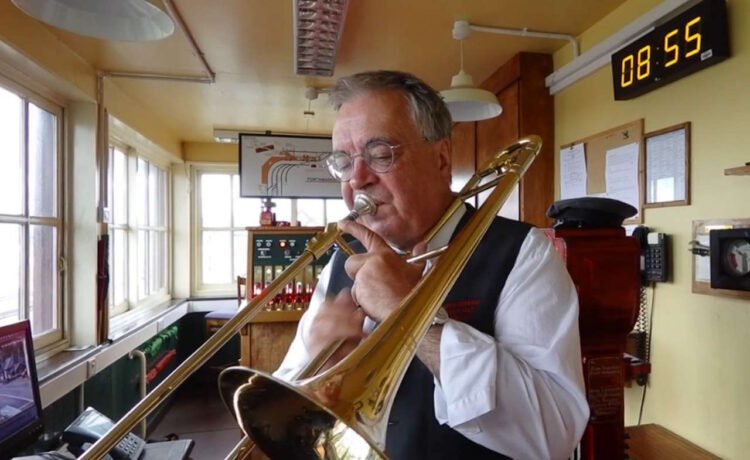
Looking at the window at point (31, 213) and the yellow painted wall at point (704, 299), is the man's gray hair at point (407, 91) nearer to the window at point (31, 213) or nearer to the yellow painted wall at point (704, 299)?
the yellow painted wall at point (704, 299)

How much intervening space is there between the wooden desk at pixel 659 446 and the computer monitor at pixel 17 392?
1.77m

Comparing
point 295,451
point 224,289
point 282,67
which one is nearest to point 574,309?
point 295,451

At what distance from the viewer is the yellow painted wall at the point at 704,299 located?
1212 millimetres

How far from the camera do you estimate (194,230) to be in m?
4.58

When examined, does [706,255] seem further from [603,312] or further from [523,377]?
[523,377]

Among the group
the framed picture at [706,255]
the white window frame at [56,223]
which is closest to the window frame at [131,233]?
the white window frame at [56,223]

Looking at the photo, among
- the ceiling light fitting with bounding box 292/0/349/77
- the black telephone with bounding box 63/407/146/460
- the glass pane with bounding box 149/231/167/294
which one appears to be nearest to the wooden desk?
the black telephone with bounding box 63/407/146/460

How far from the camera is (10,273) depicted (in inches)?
77.0

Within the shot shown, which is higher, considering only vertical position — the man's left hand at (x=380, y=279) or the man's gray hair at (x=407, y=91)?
the man's gray hair at (x=407, y=91)

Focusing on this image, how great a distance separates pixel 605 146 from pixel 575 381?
1441mm

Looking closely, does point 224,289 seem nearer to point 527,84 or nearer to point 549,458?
point 527,84

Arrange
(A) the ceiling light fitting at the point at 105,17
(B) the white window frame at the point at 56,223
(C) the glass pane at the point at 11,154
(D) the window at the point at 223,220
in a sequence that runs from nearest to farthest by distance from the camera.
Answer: (A) the ceiling light fitting at the point at 105,17
(C) the glass pane at the point at 11,154
(B) the white window frame at the point at 56,223
(D) the window at the point at 223,220

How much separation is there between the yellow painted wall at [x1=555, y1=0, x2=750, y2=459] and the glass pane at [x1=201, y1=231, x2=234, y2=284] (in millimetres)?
4039

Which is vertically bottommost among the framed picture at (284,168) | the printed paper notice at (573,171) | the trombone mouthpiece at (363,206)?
the trombone mouthpiece at (363,206)
